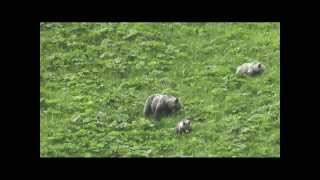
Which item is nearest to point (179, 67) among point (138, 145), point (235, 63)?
point (235, 63)

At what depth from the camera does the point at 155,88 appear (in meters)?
15.1

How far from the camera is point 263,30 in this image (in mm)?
15969

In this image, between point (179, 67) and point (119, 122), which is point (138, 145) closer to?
point (119, 122)

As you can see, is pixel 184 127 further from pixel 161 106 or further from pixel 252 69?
pixel 252 69

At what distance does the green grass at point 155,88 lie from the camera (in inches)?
554

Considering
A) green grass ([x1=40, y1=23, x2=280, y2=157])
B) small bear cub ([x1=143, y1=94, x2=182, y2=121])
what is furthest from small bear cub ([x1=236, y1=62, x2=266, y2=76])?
small bear cub ([x1=143, y1=94, x2=182, y2=121])

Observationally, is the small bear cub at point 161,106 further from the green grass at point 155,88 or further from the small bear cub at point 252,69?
the small bear cub at point 252,69

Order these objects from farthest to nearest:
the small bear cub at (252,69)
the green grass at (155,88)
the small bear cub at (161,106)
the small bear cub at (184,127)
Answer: the small bear cub at (252,69), the small bear cub at (161,106), the small bear cub at (184,127), the green grass at (155,88)

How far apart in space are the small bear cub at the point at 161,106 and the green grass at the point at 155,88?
0.16 meters

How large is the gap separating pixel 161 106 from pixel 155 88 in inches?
30.3

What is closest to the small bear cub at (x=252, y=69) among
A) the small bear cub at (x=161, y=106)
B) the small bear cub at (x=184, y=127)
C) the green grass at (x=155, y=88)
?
the green grass at (x=155, y=88)

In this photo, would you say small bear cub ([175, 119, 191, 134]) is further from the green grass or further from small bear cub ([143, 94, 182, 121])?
small bear cub ([143, 94, 182, 121])

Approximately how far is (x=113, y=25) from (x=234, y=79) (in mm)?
3214

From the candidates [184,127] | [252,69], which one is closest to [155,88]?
[184,127]
